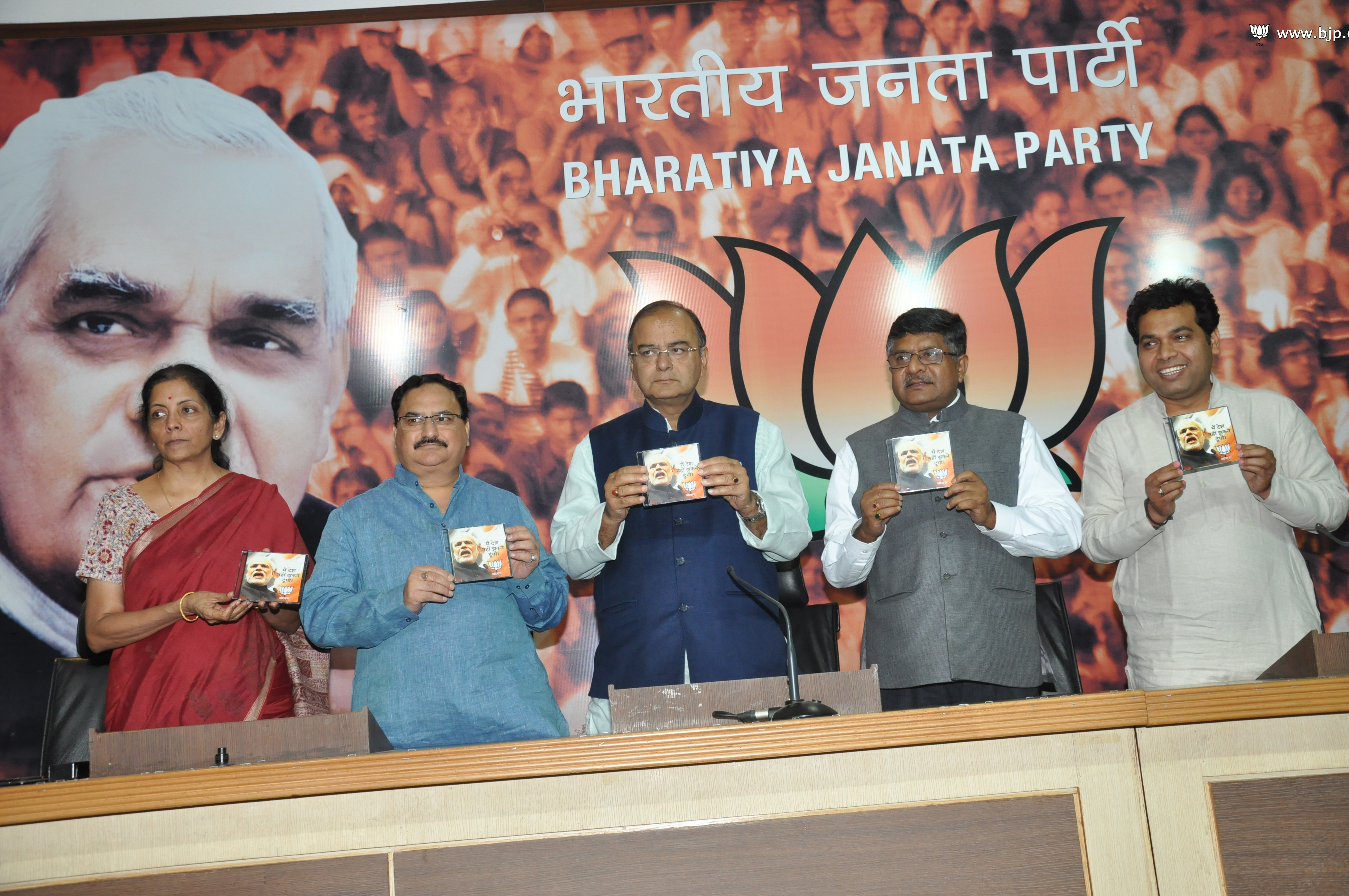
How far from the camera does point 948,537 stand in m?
2.83

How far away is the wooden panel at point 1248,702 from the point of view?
6.01 ft

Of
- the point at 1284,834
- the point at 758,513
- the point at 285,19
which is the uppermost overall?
the point at 285,19

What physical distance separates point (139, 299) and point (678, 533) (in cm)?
254

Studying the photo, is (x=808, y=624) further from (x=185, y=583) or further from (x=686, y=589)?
(x=185, y=583)

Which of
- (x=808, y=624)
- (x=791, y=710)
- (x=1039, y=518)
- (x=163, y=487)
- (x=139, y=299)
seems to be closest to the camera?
(x=791, y=710)

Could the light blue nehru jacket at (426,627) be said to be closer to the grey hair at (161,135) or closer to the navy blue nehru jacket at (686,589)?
the navy blue nehru jacket at (686,589)

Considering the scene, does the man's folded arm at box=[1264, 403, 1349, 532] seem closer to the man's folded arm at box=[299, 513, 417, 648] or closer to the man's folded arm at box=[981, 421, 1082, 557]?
the man's folded arm at box=[981, 421, 1082, 557]

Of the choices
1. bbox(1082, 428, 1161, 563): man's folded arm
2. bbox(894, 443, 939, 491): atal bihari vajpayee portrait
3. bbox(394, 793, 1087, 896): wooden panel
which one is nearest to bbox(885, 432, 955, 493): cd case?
bbox(894, 443, 939, 491): atal bihari vajpayee portrait

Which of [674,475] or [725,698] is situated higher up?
[674,475]

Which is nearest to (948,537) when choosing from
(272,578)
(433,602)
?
(433,602)

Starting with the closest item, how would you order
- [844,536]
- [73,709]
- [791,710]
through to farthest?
[791,710]
[844,536]
[73,709]

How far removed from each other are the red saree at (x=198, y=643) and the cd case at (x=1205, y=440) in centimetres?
236

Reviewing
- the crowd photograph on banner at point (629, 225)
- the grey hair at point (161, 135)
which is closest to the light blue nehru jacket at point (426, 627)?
the crowd photograph on banner at point (629, 225)

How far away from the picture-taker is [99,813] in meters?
1.83
